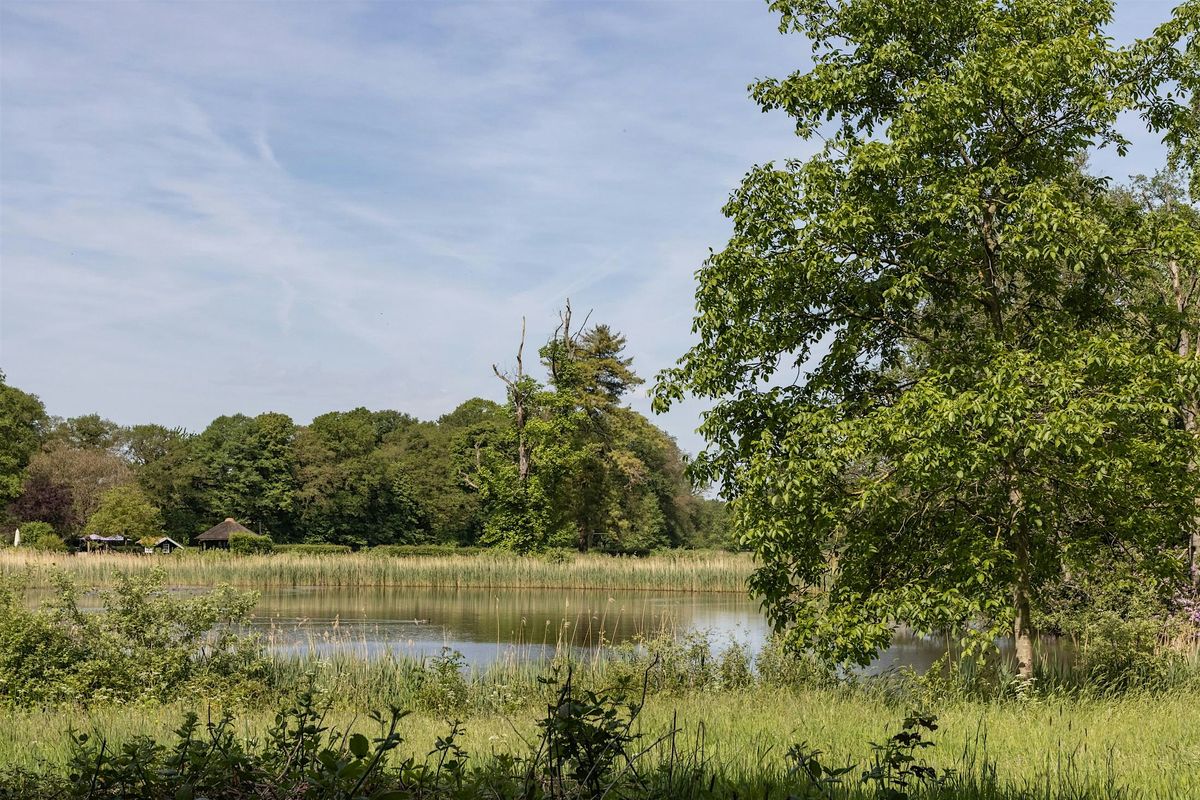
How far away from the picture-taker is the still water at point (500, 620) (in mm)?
18750

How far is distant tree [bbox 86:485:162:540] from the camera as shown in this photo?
56250mm

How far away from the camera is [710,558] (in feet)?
130

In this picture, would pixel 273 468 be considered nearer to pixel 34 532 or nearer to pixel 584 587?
pixel 34 532

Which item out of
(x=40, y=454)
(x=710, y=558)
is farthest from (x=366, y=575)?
(x=40, y=454)

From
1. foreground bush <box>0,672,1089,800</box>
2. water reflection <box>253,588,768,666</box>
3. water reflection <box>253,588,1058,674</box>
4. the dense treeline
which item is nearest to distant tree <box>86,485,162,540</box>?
the dense treeline

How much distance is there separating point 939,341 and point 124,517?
5379 cm

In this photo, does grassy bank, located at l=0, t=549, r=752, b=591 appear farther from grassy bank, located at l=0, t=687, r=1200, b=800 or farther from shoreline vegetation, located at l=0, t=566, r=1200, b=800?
grassy bank, located at l=0, t=687, r=1200, b=800

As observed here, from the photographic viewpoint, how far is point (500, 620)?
86.0 feet

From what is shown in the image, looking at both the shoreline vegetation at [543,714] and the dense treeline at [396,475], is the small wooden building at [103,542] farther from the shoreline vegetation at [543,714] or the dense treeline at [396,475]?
the shoreline vegetation at [543,714]

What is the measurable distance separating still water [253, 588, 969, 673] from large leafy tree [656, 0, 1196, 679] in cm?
583

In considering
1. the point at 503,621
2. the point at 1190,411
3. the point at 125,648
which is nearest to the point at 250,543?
the point at 503,621

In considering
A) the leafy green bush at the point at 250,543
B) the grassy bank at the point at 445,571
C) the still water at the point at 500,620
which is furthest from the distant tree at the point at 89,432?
the still water at the point at 500,620

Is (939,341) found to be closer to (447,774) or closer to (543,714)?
(543,714)

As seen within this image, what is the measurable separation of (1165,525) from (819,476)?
3.34 metres
